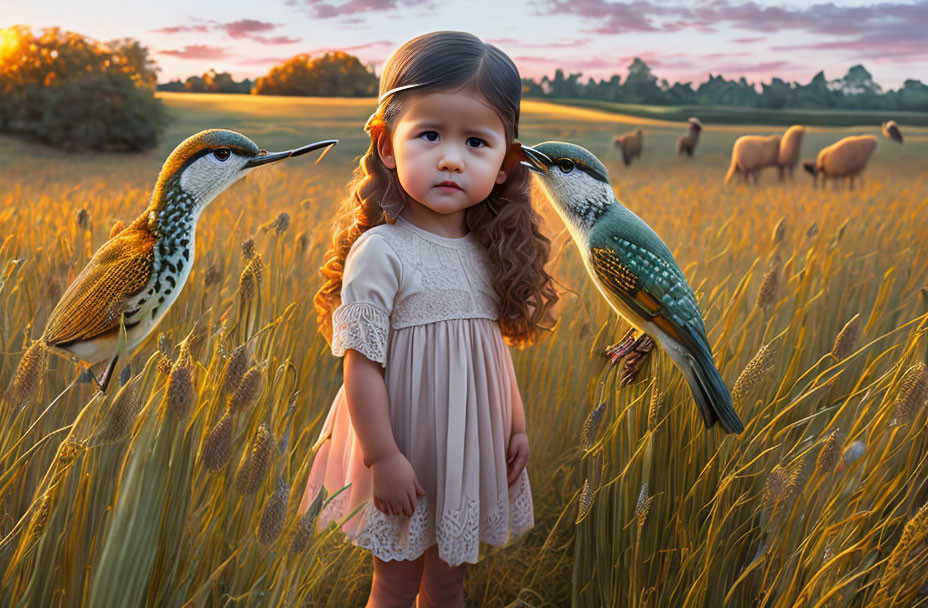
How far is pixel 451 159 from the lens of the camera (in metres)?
1.43

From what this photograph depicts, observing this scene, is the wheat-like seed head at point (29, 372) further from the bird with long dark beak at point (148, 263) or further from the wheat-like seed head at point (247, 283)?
the wheat-like seed head at point (247, 283)

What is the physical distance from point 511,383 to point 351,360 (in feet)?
1.50

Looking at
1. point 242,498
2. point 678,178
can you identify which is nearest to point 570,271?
point 242,498

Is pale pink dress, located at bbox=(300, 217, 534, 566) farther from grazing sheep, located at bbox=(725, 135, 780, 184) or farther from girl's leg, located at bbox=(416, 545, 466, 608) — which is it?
grazing sheep, located at bbox=(725, 135, 780, 184)

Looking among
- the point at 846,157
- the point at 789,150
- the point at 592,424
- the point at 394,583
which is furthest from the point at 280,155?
the point at 789,150

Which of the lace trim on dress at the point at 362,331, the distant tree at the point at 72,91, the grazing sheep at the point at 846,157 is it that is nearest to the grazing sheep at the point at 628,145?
the grazing sheep at the point at 846,157

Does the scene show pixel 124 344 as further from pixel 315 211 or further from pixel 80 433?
pixel 315 211

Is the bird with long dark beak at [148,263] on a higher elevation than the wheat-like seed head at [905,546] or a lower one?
higher

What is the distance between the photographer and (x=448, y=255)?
5.36ft

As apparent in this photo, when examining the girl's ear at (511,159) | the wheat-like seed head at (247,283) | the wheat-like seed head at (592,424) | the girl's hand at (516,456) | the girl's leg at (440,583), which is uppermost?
the girl's ear at (511,159)

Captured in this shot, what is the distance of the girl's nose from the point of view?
4.70 ft

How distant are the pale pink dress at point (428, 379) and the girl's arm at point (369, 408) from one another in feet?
0.13

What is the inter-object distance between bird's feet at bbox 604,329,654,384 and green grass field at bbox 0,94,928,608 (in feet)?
0.15

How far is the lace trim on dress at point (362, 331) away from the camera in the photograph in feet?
A: 4.91
